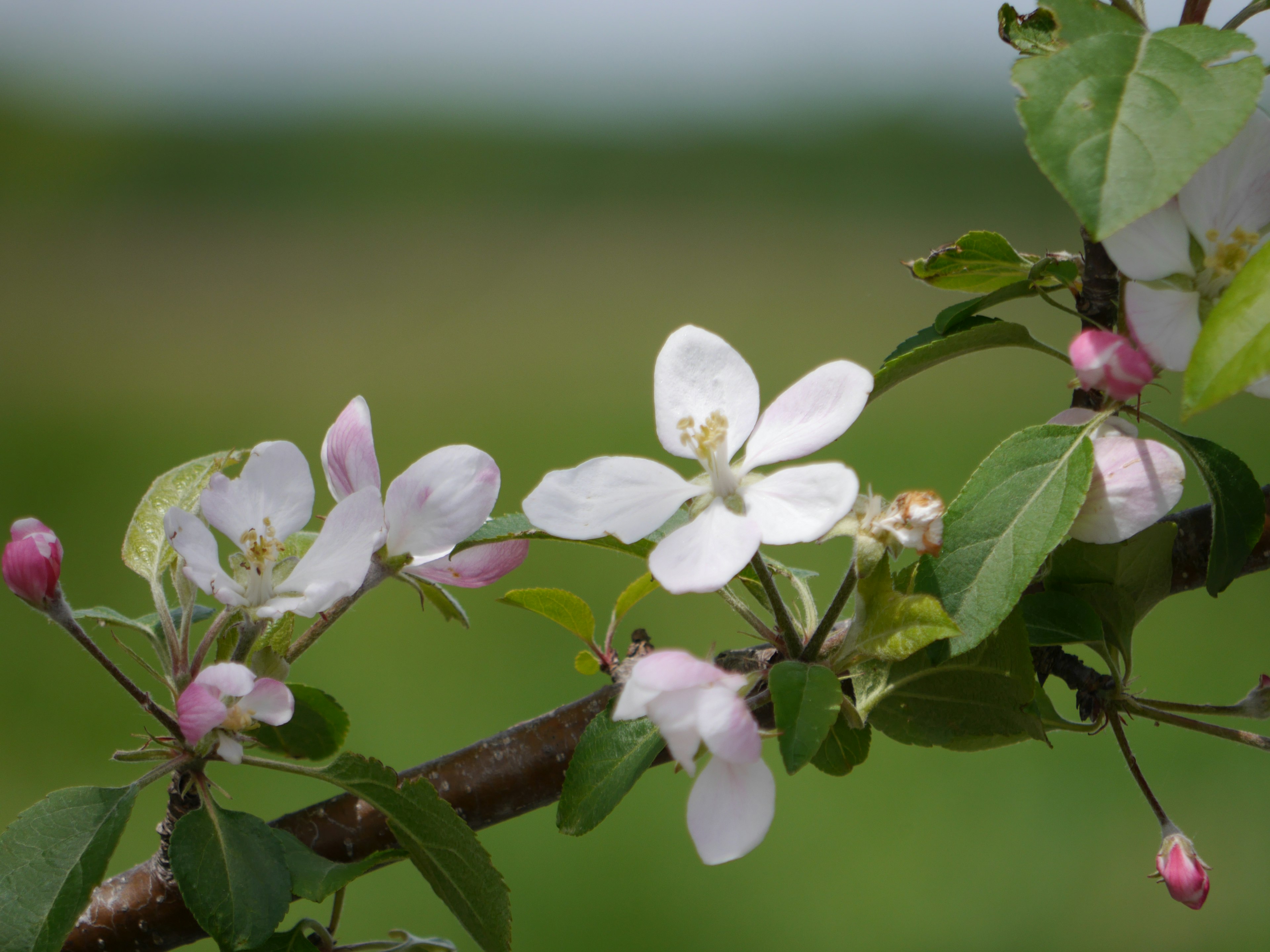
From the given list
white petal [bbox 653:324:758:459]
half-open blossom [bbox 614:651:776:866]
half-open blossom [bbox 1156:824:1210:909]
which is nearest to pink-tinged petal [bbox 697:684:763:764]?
half-open blossom [bbox 614:651:776:866]

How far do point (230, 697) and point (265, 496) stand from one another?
3.1 inches

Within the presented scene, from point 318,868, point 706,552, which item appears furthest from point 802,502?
point 318,868

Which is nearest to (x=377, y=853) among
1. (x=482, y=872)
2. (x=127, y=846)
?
(x=482, y=872)

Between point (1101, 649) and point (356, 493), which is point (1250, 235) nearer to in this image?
point (1101, 649)

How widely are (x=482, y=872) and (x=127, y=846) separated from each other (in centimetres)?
286

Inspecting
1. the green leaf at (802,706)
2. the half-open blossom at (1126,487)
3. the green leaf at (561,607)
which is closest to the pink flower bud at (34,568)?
the green leaf at (561,607)

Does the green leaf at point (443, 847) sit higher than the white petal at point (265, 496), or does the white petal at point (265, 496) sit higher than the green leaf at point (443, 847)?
the white petal at point (265, 496)

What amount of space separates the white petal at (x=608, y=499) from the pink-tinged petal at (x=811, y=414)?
0.10ft

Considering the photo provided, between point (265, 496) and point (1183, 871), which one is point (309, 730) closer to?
point (265, 496)

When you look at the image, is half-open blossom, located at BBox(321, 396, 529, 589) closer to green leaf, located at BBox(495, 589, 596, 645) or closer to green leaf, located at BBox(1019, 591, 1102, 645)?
green leaf, located at BBox(495, 589, 596, 645)

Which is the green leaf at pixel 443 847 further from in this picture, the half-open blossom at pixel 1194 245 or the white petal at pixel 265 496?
the half-open blossom at pixel 1194 245

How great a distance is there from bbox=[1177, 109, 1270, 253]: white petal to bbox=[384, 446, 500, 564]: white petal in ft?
0.83

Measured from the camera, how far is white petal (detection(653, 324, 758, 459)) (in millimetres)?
366

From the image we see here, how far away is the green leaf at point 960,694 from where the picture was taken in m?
0.36
